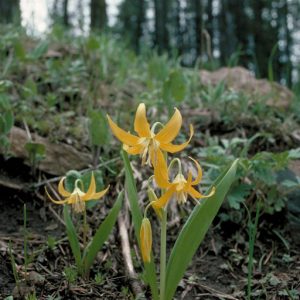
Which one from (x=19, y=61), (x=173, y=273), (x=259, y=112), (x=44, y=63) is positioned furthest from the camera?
(x=44, y=63)

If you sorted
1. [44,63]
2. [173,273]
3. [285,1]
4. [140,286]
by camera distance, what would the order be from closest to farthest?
1. [173,273]
2. [140,286]
3. [44,63]
4. [285,1]


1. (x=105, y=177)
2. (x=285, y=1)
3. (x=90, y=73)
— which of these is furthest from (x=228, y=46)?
(x=105, y=177)

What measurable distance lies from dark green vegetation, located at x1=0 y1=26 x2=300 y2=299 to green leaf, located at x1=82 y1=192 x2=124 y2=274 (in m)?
0.08

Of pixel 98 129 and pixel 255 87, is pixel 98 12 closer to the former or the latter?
pixel 255 87

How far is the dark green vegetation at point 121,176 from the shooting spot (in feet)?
6.44

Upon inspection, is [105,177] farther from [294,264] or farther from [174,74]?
[294,264]

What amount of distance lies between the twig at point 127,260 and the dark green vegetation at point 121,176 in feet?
0.09

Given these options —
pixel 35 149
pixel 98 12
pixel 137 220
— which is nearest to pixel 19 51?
pixel 35 149

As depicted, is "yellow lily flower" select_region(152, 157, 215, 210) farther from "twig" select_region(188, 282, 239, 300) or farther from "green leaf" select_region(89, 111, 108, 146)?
"green leaf" select_region(89, 111, 108, 146)

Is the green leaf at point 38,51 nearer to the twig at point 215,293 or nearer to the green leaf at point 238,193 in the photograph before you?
the green leaf at point 238,193

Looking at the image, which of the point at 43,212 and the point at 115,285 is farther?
the point at 43,212

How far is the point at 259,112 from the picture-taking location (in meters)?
3.46

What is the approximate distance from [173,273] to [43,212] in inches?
43.9

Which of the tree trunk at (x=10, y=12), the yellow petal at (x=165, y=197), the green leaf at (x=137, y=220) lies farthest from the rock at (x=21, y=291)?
the tree trunk at (x=10, y=12)
